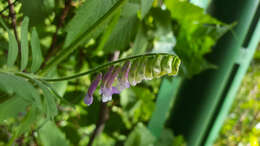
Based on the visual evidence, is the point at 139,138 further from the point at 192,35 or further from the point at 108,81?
the point at 108,81

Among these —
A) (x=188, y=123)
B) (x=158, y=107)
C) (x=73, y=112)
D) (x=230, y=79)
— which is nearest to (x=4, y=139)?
(x=73, y=112)

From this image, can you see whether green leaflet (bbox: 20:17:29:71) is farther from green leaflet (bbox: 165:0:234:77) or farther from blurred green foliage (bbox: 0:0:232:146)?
green leaflet (bbox: 165:0:234:77)

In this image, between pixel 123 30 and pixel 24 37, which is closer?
pixel 24 37

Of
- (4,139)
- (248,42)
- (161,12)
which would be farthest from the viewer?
(248,42)

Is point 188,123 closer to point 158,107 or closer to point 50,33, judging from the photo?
point 158,107

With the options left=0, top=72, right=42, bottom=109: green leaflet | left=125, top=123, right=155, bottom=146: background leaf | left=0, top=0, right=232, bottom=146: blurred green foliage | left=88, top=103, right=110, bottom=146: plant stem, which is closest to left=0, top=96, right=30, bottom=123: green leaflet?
left=0, top=0, right=232, bottom=146: blurred green foliage

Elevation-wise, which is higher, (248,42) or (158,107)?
(248,42)

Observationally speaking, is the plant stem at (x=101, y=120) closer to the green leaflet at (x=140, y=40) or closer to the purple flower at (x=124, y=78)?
the green leaflet at (x=140, y=40)

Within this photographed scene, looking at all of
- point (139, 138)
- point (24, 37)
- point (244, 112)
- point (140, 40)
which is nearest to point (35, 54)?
point (24, 37)
